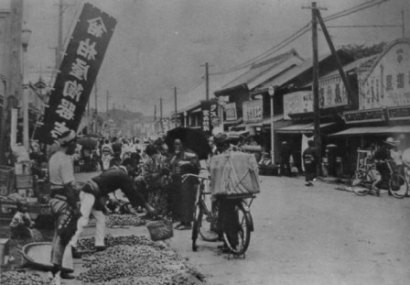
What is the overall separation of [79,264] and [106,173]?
121 centimetres

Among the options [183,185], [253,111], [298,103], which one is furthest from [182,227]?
[253,111]

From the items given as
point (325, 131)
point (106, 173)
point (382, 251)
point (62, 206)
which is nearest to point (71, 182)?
point (62, 206)

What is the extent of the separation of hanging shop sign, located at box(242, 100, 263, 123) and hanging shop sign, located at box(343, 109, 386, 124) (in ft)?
33.7

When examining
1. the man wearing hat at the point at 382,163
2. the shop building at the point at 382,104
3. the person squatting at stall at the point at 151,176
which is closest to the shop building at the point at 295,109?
the shop building at the point at 382,104

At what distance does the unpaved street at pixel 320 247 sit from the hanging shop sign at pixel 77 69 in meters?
2.77

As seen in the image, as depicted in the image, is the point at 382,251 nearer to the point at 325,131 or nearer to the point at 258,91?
the point at 325,131

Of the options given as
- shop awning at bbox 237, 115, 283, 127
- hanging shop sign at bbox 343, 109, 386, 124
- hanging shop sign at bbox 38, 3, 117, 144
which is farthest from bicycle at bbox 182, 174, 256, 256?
shop awning at bbox 237, 115, 283, 127

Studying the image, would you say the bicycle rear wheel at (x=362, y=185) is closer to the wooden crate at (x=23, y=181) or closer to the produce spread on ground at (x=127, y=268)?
the produce spread on ground at (x=127, y=268)

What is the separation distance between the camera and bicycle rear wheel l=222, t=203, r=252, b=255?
6.53 meters

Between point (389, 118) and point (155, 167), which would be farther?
point (389, 118)

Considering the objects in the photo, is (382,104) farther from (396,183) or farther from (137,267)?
(137,267)

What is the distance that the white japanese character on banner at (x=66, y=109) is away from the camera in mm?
8617

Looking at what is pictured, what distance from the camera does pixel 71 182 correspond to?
5621mm

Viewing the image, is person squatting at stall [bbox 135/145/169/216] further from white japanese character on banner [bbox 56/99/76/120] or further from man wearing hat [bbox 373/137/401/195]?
man wearing hat [bbox 373/137/401/195]
